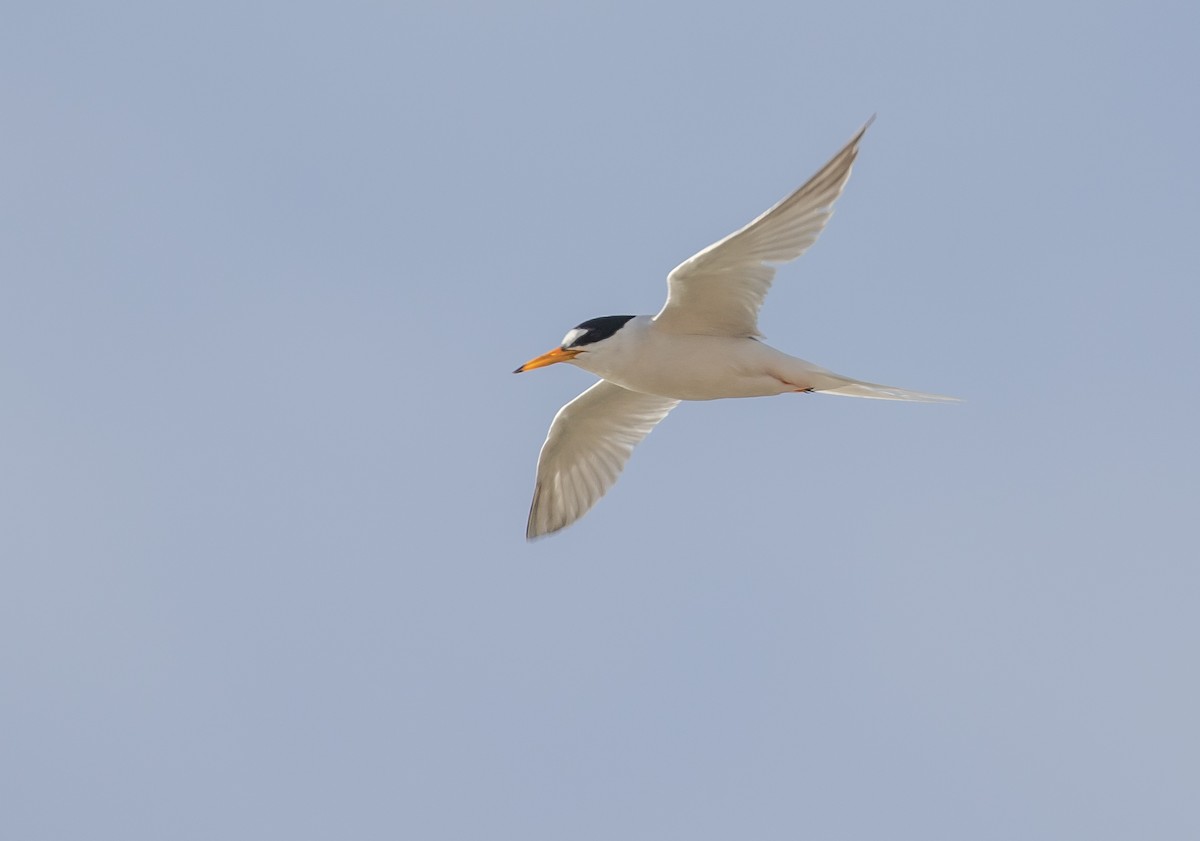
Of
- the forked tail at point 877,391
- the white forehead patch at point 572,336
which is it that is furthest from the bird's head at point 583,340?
the forked tail at point 877,391

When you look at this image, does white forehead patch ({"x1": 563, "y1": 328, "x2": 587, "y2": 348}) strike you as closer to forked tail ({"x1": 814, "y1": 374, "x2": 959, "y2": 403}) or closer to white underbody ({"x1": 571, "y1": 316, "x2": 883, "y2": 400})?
white underbody ({"x1": 571, "y1": 316, "x2": 883, "y2": 400})

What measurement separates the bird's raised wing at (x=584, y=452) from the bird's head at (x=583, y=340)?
5.62 feet

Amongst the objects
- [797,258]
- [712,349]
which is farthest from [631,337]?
[797,258]

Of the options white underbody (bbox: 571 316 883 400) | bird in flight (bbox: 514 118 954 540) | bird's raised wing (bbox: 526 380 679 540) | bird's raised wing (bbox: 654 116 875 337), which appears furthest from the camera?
bird's raised wing (bbox: 526 380 679 540)

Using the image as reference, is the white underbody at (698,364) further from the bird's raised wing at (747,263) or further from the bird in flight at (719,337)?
the bird's raised wing at (747,263)

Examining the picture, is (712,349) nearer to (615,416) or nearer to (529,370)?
(529,370)

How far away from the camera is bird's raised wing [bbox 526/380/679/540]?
541 inches

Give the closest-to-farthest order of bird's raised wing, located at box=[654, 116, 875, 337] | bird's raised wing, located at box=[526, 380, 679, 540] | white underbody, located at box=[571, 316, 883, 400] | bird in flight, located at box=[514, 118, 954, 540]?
bird's raised wing, located at box=[654, 116, 875, 337] → bird in flight, located at box=[514, 118, 954, 540] → white underbody, located at box=[571, 316, 883, 400] → bird's raised wing, located at box=[526, 380, 679, 540]

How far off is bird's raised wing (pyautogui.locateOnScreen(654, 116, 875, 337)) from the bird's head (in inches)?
12.7

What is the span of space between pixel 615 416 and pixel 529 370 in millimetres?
1974

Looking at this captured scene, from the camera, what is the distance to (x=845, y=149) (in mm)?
10148

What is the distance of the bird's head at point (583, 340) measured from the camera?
38.4 feet

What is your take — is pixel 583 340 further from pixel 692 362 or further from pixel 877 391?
pixel 877 391

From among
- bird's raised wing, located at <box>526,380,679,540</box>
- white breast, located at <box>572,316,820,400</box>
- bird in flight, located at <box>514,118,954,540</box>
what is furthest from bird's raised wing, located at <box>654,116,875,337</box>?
bird's raised wing, located at <box>526,380,679,540</box>
